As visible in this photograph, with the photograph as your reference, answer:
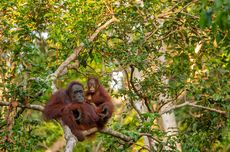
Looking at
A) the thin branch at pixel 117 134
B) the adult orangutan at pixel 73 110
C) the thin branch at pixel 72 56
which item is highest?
the thin branch at pixel 72 56

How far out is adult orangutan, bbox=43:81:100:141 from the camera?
5.58 metres

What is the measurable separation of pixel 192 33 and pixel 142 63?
1.72m

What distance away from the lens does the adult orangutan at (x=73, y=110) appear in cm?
558

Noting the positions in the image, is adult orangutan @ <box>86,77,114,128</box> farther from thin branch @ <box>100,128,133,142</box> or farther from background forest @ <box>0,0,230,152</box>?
thin branch @ <box>100,128,133,142</box>

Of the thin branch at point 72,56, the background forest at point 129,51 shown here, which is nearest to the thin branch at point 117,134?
the background forest at point 129,51

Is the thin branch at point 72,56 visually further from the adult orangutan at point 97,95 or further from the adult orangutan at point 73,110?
the adult orangutan at point 97,95

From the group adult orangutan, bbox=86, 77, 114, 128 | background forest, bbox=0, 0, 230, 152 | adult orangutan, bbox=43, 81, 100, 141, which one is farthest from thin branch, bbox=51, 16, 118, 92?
adult orangutan, bbox=86, 77, 114, 128

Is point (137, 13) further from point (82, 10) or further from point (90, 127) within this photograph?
point (90, 127)

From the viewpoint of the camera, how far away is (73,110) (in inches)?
235

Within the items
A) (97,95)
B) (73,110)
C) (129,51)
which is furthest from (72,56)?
(97,95)

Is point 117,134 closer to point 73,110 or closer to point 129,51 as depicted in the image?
point 73,110

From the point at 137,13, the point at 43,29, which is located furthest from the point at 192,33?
the point at 43,29

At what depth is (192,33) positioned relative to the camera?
7578 millimetres

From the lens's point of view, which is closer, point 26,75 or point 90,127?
point 90,127
